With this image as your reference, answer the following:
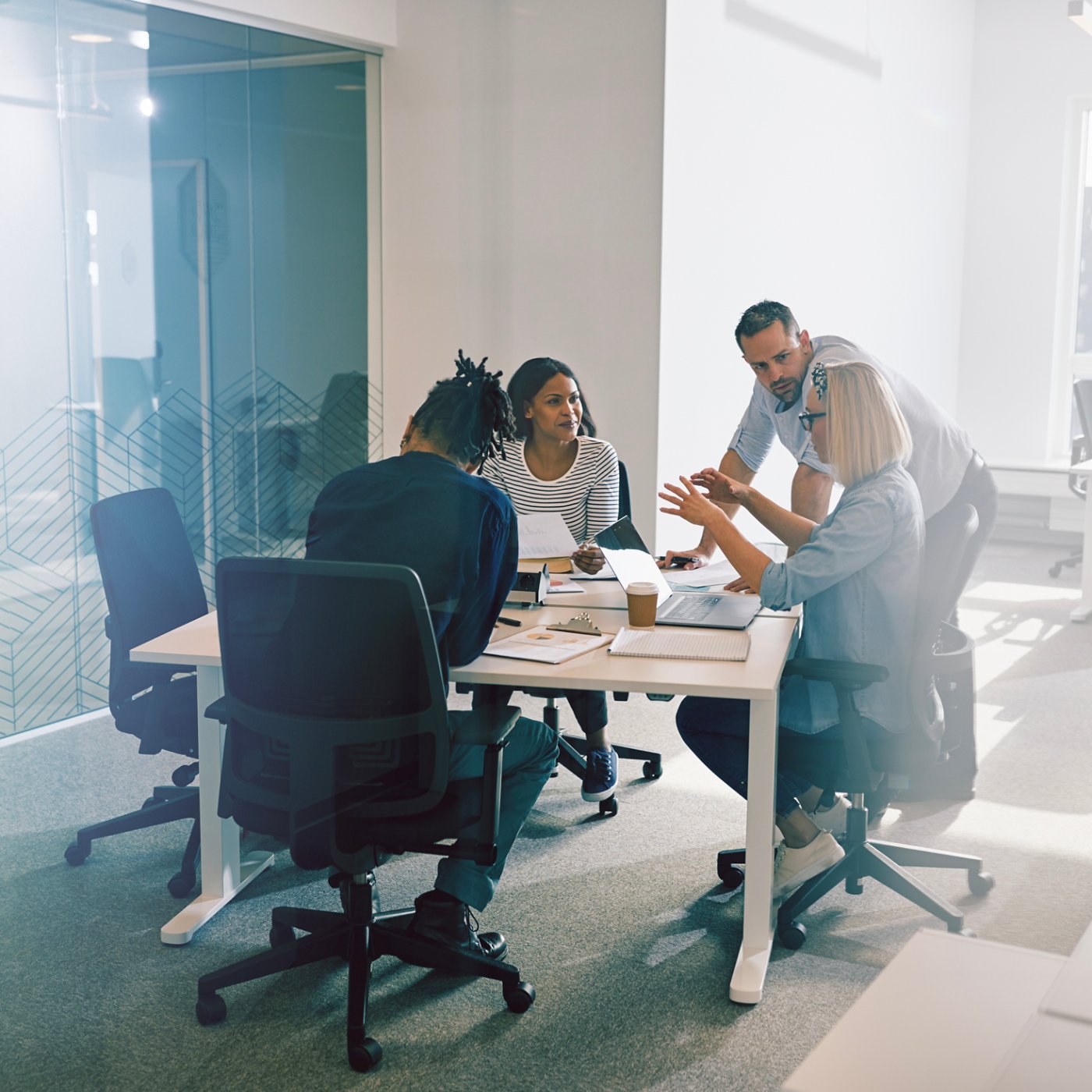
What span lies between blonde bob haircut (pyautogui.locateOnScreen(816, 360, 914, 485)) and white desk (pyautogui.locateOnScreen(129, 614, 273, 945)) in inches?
56.4

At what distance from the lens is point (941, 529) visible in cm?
260

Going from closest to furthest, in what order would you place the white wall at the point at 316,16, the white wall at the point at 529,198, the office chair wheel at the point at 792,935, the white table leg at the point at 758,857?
the white table leg at the point at 758,857, the office chair wheel at the point at 792,935, the white wall at the point at 316,16, the white wall at the point at 529,198

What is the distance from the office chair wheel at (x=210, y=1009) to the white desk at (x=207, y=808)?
0.36 meters

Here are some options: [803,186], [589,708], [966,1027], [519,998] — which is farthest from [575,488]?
[803,186]

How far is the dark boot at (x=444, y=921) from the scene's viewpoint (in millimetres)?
2600

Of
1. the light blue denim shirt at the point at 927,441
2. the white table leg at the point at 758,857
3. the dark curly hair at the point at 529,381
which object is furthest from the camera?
the dark curly hair at the point at 529,381

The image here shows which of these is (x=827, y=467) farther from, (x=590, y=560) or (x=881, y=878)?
(x=881, y=878)

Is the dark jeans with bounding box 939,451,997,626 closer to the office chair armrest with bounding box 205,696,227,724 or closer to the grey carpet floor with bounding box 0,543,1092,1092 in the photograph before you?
the grey carpet floor with bounding box 0,543,1092,1092

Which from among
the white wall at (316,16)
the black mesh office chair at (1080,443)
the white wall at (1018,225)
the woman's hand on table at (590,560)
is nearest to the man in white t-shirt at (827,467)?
the woman's hand on table at (590,560)

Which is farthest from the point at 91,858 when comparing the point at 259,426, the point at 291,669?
the point at 259,426

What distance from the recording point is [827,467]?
3400 mm

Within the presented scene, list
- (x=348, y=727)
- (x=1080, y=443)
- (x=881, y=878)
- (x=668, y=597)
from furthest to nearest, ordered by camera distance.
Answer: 1. (x=1080, y=443)
2. (x=668, y=597)
3. (x=881, y=878)
4. (x=348, y=727)

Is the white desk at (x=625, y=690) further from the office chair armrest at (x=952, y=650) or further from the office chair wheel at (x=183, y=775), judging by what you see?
the office chair wheel at (x=183, y=775)

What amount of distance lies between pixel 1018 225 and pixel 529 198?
4757mm
